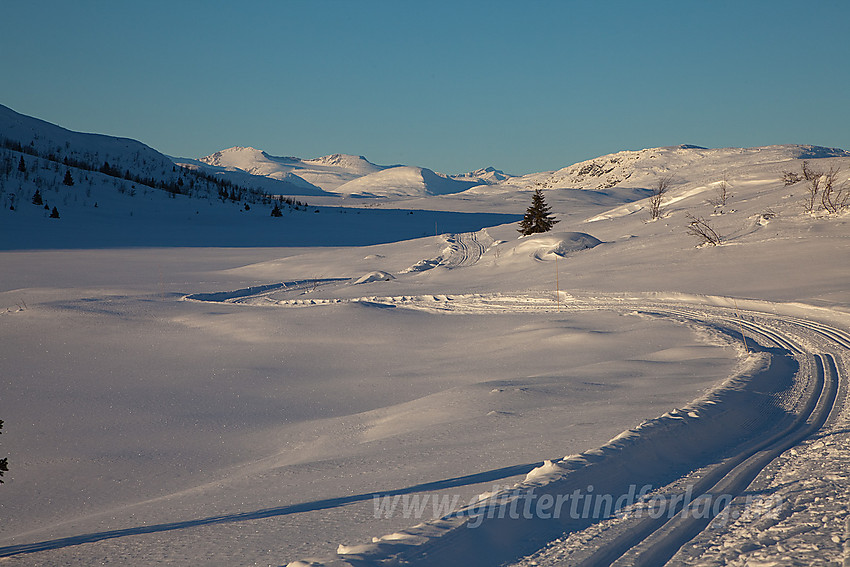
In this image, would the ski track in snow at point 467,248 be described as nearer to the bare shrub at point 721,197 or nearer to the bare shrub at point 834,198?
the bare shrub at point 721,197

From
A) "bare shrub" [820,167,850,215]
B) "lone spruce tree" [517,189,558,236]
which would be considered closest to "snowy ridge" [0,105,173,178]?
"lone spruce tree" [517,189,558,236]

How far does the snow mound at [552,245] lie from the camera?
19.7 meters

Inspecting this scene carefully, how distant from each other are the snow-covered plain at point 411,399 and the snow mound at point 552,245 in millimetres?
816

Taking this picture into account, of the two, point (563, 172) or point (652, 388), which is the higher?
point (563, 172)

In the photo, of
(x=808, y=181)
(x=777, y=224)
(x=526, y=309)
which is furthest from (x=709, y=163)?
(x=526, y=309)

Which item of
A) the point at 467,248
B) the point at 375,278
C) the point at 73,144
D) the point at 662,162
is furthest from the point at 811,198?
the point at 662,162

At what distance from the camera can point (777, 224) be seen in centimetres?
1800

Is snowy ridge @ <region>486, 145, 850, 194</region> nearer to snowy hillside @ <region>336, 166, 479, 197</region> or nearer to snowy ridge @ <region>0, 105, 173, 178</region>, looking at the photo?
snowy hillside @ <region>336, 166, 479, 197</region>

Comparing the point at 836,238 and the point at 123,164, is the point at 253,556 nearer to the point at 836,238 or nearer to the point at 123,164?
the point at 836,238

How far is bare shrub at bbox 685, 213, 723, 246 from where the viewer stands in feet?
58.0

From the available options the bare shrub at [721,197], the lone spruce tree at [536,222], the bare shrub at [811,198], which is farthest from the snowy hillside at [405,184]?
the bare shrub at [811,198]

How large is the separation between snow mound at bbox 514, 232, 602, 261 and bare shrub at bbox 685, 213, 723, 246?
121 inches

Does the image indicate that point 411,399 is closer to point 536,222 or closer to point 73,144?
point 536,222

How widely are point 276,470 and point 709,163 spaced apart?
3684 inches
